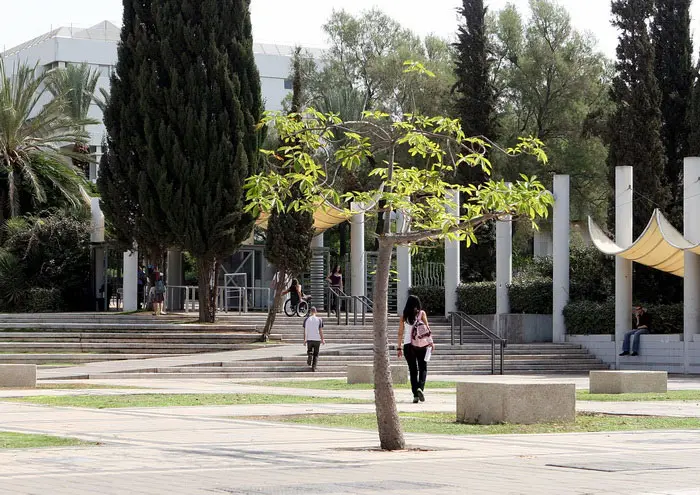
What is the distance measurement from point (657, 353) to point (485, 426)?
766 inches

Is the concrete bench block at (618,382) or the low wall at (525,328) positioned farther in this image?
the low wall at (525,328)

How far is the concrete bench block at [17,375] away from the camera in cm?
2025

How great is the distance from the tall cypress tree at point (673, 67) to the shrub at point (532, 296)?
18.6 ft

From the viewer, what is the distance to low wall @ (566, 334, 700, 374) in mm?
30797

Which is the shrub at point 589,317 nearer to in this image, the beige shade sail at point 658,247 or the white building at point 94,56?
the beige shade sail at point 658,247

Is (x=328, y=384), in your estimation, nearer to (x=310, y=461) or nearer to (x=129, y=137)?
(x=310, y=461)

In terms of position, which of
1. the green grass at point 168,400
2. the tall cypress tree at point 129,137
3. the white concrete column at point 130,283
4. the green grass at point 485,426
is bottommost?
the green grass at point 168,400

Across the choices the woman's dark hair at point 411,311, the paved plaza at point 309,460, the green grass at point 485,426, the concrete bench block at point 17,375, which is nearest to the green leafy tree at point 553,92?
the concrete bench block at point 17,375

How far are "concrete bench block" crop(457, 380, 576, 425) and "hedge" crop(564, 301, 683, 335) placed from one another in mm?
19893

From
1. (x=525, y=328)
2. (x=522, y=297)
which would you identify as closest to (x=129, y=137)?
(x=522, y=297)

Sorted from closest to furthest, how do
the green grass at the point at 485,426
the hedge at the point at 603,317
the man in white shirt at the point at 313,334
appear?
1. the green grass at the point at 485,426
2. the man in white shirt at the point at 313,334
3. the hedge at the point at 603,317

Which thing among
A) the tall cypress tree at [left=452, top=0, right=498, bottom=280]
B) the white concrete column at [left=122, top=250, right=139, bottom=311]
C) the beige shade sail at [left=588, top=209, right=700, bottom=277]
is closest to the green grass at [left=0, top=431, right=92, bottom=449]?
the beige shade sail at [left=588, top=209, right=700, bottom=277]

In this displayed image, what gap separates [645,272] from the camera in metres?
35.7

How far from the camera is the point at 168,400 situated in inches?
685
